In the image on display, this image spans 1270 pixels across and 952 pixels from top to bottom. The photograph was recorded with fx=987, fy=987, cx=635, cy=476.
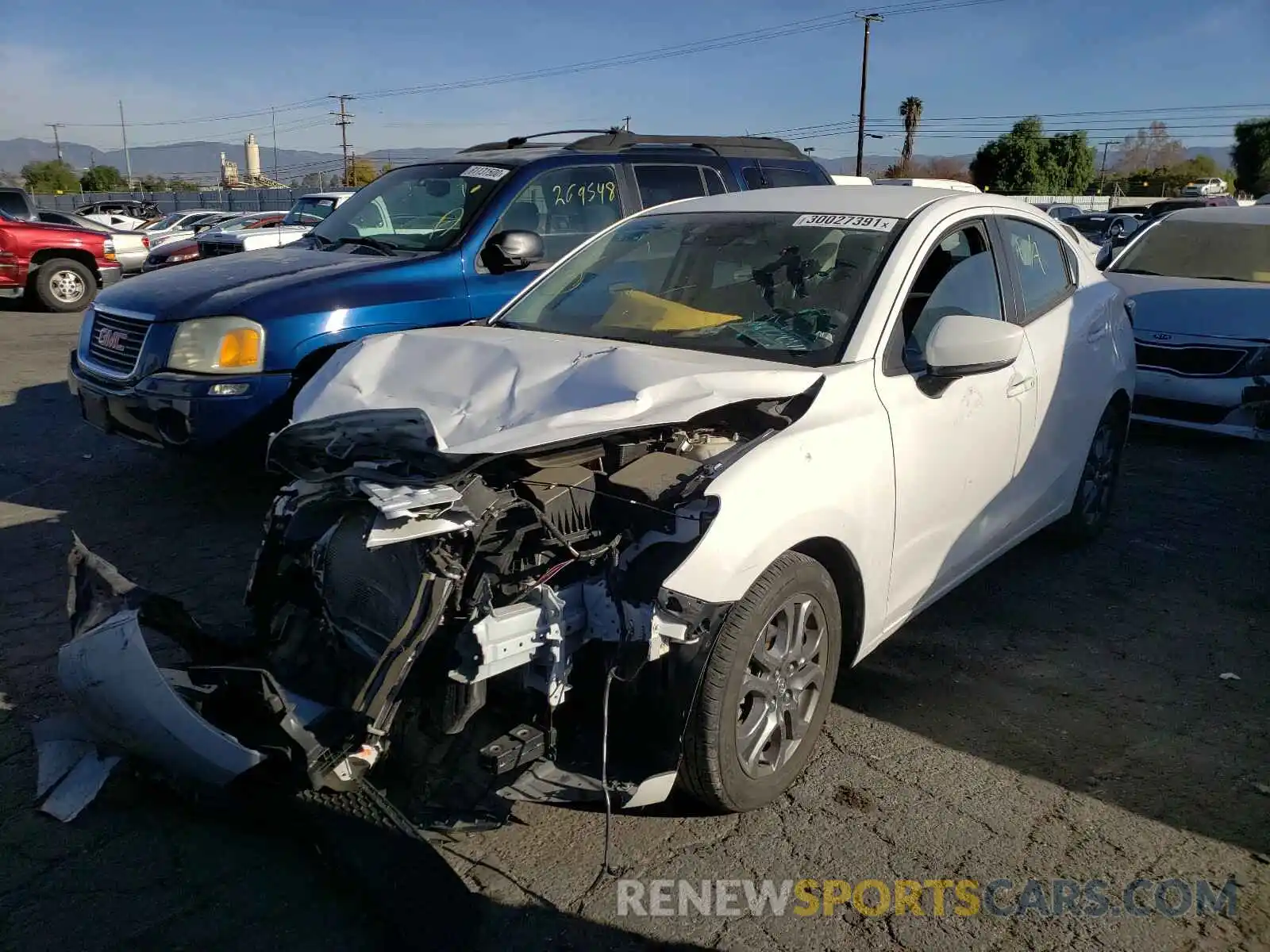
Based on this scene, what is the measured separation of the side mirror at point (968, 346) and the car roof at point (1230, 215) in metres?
6.42

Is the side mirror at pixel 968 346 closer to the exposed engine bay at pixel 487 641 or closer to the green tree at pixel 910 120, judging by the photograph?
the exposed engine bay at pixel 487 641

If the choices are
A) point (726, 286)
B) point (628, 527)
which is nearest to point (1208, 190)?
point (726, 286)

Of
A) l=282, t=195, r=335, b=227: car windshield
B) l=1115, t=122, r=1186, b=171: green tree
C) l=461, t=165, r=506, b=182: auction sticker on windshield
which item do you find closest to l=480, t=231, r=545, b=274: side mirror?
l=461, t=165, r=506, b=182: auction sticker on windshield

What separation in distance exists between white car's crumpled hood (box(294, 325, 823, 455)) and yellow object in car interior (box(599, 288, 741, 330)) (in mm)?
185

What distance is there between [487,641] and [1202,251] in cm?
803

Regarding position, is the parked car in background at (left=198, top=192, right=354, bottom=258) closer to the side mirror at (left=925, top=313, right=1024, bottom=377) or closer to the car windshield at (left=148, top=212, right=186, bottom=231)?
the side mirror at (left=925, top=313, right=1024, bottom=377)

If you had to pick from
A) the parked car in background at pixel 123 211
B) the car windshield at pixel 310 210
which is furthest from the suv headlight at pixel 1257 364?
the parked car in background at pixel 123 211

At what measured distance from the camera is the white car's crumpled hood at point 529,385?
277cm

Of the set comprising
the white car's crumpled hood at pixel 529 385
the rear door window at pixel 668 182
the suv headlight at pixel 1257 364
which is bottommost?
the suv headlight at pixel 1257 364

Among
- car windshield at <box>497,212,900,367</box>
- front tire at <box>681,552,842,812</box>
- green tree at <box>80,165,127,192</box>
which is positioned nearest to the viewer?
front tire at <box>681,552,842,812</box>

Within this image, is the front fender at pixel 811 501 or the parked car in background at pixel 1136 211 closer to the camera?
the front fender at pixel 811 501

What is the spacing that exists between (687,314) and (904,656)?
5.37 ft

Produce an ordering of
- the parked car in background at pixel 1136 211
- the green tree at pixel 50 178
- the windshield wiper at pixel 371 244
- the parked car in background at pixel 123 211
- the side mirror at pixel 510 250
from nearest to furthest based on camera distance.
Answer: the side mirror at pixel 510 250 → the windshield wiper at pixel 371 244 → the parked car in background at pixel 1136 211 → the parked car in background at pixel 123 211 → the green tree at pixel 50 178

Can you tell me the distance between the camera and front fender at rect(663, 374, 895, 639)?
2582 mm
